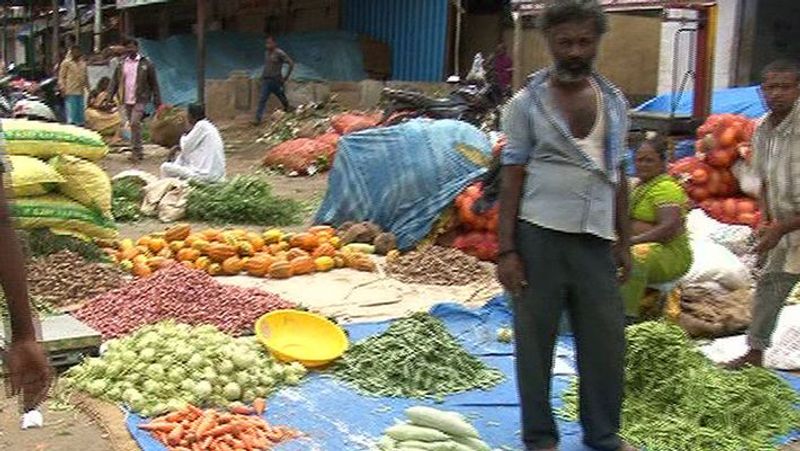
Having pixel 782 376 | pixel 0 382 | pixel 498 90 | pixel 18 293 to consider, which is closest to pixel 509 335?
pixel 782 376

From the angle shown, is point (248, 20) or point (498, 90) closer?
point (498, 90)

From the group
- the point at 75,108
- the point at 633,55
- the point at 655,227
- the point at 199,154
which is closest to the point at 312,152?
the point at 199,154

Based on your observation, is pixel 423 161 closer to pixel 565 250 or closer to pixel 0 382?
pixel 0 382

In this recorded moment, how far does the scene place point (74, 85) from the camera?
1639 centimetres

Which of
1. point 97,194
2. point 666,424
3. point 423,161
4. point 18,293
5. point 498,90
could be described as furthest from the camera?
point 498,90

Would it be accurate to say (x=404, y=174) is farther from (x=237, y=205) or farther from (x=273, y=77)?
(x=273, y=77)

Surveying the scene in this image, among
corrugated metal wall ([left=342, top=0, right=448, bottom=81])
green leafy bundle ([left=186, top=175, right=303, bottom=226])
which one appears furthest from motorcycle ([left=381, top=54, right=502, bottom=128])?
green leafy bundle ([left=186, top=175, right=303, bottom=226])

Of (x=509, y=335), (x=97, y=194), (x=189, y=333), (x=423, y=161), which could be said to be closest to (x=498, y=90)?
(x=423, y=161)

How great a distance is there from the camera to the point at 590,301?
3.70m

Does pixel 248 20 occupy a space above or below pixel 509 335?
above

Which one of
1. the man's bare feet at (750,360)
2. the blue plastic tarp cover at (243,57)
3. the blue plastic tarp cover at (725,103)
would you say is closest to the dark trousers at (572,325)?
the man's bare feet at (750,360)

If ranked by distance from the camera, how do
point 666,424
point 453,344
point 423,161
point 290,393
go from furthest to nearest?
point 423,161, point 453,344, point 290,393, point 666,424

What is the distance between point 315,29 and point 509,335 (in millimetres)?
15731

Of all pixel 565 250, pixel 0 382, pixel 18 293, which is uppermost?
pixel 18 293
